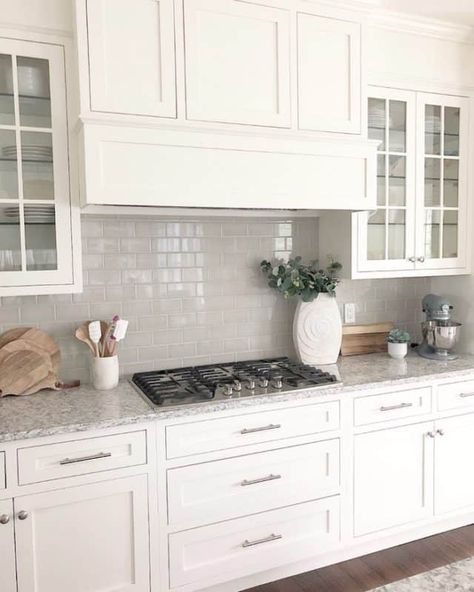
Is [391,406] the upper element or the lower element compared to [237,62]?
lower

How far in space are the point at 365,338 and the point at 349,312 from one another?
0.60ft

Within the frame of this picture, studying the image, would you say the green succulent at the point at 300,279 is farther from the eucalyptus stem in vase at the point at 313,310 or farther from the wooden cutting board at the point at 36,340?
the wooden cutting board at the point at 36,340

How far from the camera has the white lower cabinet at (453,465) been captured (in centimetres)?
267

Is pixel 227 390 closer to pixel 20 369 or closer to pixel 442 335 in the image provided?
pixel 20 369

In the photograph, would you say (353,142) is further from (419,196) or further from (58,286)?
(58,286)

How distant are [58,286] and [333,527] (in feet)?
5.48

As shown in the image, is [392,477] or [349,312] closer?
[392,477]

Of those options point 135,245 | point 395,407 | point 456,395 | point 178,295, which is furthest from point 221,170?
point 456,395

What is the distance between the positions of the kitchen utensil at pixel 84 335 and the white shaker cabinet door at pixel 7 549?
743 millimetres

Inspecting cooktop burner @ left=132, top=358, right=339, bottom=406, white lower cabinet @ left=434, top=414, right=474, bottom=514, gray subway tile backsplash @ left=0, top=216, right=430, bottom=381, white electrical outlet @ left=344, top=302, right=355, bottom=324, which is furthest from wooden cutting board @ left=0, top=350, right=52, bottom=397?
white lower cabinet @ left=434, top=414, right=474, bottom=514

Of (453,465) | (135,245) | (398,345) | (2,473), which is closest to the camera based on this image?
(2,473)

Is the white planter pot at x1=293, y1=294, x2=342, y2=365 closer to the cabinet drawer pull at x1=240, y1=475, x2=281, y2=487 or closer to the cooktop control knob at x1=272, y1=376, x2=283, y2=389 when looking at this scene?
the cooktop control knob at x1=272, y1=376, x2=283, y2=389

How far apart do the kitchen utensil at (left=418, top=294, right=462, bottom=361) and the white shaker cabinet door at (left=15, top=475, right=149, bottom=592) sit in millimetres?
1802

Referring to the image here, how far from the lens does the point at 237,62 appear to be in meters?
2.26
